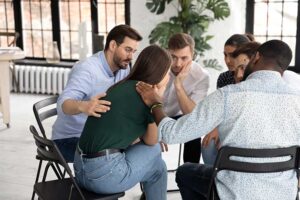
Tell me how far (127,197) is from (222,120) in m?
1.71

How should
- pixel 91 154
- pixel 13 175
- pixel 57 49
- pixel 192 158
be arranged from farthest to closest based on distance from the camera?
pixel 57 49 < pixel 13 175 < pixel 192 158 < pixel 91 154

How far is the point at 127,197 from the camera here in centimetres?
355

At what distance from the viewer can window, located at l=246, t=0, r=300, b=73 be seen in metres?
5.96

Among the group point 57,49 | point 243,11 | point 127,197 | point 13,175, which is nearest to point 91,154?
point 127,197

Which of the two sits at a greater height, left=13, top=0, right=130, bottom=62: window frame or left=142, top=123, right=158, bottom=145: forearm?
left=13, top=0, right=130, bottom=62: window frame

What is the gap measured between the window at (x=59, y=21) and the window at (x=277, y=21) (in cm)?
171

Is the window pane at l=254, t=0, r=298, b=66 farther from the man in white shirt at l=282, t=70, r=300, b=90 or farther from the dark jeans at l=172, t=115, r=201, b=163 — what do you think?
the man in white shirt at l=282, t=70, r=300, b=90

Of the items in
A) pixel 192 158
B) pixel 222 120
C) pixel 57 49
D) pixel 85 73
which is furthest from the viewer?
pixel 57 49

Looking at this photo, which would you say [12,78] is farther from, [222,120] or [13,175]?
[222,120]

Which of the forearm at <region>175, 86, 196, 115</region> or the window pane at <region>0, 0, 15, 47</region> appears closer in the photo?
the forearm at <region>175, 86, 196, 115</region>

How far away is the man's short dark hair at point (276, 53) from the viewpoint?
2.07 meters

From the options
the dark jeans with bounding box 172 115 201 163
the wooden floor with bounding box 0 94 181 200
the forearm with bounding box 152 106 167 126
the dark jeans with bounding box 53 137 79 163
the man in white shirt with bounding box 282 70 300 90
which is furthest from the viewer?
the wooden floor with bounding box 0 94 181 200

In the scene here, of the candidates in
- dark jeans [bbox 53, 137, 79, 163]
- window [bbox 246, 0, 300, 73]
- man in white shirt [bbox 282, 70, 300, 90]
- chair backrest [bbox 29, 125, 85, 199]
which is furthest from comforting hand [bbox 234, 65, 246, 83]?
window [bbox 246, 0, 300, 73]

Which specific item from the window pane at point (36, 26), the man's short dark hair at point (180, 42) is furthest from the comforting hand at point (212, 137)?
the window pane at point (36, 26)
